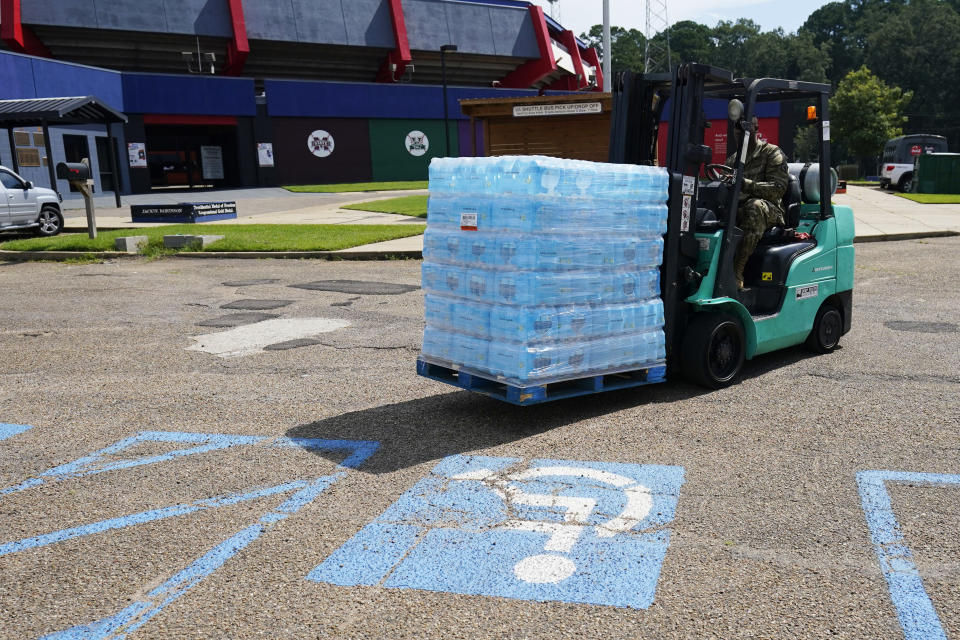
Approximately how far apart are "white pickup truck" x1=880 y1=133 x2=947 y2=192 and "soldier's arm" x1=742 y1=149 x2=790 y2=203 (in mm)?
33464

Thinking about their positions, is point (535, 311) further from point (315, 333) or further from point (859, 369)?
point (315, 333)

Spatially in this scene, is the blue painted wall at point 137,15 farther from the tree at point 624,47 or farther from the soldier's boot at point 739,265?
the tree at point 624,47

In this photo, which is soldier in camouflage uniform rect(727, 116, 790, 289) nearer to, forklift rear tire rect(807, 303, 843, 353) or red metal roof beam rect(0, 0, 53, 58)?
forklift rear tire rect(807, 303, 843, 353)

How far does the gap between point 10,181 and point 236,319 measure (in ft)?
42.5

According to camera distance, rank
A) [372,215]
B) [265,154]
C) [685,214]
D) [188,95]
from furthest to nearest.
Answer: [265,154]
[188,95]
[372,215]
[685,214]

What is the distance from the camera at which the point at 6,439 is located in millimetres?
5676

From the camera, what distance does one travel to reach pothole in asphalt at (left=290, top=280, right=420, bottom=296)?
38.0 ft

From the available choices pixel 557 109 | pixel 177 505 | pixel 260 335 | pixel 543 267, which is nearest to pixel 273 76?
pixel 557 109

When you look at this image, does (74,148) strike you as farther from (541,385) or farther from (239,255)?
(541,385)

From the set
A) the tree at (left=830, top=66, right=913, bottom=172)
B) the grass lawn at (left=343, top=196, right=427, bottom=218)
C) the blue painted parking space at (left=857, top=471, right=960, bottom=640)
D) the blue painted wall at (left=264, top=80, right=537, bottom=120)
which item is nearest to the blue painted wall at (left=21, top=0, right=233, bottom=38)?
the blue painted wall at (left=264, top=80, right=537, bottom=120)

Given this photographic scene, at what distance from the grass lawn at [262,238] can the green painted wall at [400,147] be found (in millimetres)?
25770

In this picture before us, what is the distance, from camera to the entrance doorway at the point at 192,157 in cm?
4490

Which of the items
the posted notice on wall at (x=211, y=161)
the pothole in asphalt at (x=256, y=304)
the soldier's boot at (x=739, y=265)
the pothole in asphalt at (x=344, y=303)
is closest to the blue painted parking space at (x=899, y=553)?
the soldier's boot at (x=739, y=265)

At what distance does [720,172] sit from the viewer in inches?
297
